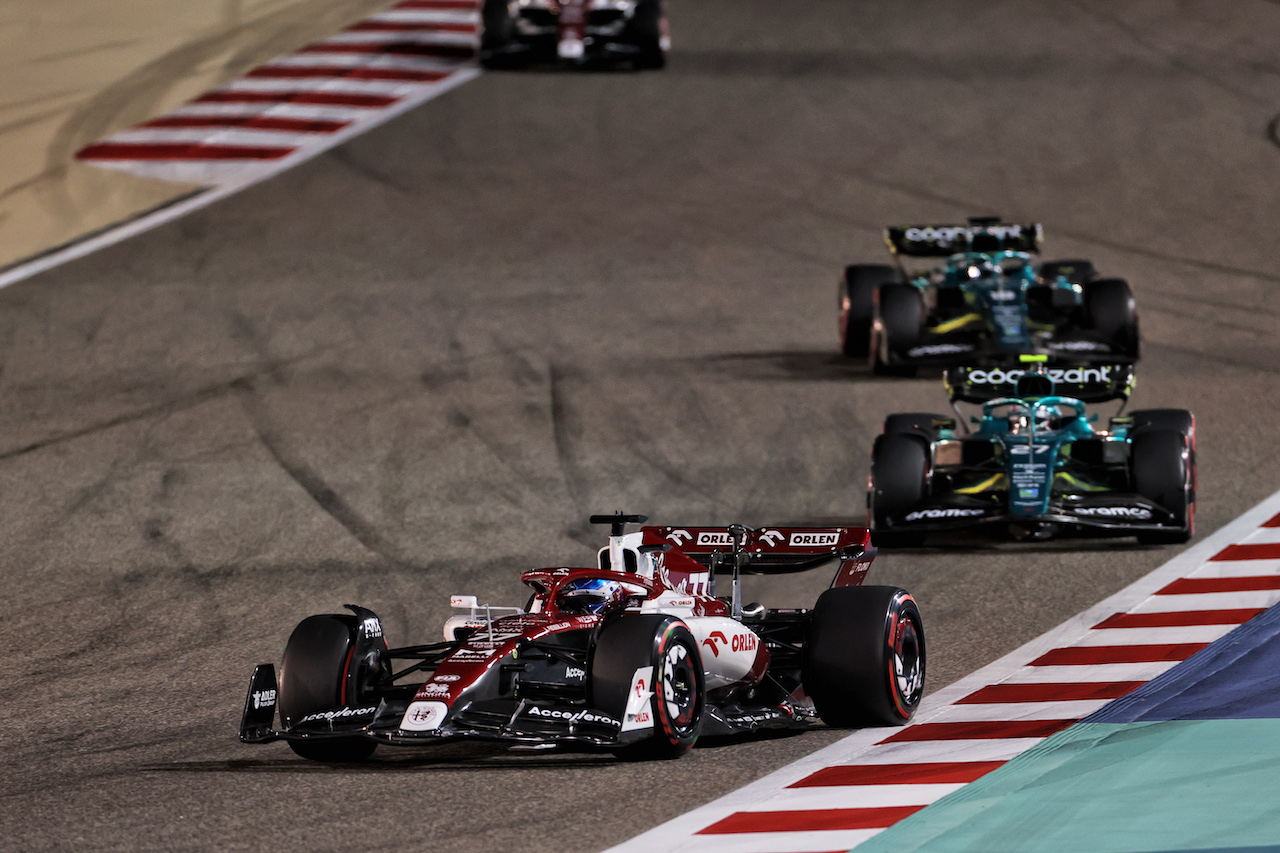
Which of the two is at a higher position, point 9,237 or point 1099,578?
point 9,237

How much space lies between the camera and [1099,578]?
1227 cm

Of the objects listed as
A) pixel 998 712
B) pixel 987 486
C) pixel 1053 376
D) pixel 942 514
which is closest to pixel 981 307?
pixel 1053 376

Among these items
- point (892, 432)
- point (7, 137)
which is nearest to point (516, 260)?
point (7, 137)

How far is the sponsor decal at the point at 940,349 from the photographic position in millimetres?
17359

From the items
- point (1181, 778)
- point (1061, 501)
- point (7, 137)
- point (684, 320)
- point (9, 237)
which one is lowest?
point (1181, 778)

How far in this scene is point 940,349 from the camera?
17.4 meters

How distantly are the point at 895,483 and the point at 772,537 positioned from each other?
3685 millimetres

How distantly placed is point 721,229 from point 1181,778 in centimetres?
1577

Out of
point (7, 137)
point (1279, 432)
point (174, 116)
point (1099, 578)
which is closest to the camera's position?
point (1099, 578)

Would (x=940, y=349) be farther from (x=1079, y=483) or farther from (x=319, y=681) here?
(x=319, y=681)

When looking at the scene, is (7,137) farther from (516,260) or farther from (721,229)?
(721,229)

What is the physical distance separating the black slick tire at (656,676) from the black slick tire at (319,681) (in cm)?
121

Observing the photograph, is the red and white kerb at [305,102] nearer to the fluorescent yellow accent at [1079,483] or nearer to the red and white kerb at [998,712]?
the fluorescent yellow accent at [1079,483]

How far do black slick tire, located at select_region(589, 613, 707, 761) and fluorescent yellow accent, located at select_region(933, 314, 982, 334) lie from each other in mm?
10158
